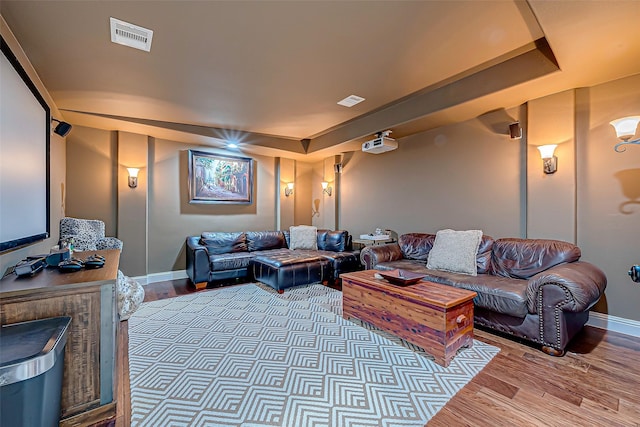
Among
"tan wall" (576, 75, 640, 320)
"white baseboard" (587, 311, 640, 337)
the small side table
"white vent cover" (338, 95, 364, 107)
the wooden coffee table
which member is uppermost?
"white vent cover" (338, 95, 364, 107)

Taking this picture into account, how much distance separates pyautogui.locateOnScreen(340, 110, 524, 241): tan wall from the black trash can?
419 cm

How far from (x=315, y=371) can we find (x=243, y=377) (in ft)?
1.71

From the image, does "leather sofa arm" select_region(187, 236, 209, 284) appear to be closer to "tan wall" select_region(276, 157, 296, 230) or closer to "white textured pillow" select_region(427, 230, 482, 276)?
"tan wall" select_region(276, 157, 296, 230)

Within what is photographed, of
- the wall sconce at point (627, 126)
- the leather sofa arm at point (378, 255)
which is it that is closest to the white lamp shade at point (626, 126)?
the wall sconce at point (627, 126)

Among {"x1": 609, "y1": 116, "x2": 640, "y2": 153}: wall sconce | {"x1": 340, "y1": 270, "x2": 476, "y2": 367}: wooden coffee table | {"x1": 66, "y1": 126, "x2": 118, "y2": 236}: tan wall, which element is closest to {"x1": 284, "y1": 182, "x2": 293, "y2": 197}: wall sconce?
{"x1": 66, "y1": 126, "x2": 118, "y2": 236}: tan wall

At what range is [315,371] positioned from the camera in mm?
2027

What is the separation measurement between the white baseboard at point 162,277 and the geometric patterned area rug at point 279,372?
5.00 ft

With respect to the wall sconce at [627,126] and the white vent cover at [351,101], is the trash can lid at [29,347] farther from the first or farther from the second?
the wall sconce at [627,126]

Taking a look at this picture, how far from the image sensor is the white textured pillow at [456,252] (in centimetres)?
317

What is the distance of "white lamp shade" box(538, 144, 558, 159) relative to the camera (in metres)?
2.95

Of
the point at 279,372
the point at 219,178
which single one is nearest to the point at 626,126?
the point at 279,372

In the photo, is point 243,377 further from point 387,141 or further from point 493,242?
point 387,141

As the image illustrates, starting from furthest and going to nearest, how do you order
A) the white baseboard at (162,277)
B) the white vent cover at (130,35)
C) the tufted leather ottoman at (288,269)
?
the white baseboard at (162,277), the tufted leather ottoman at (288,269), the white vent cover at (130,35)

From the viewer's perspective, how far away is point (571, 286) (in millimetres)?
2154
